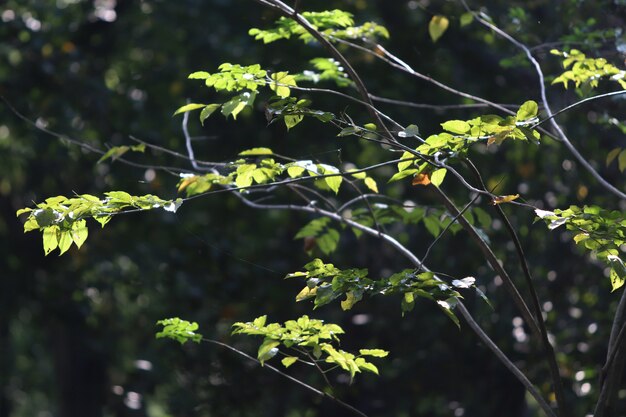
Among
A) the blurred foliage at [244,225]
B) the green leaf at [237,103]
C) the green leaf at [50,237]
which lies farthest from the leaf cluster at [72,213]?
the blurred foliage at [244,225]

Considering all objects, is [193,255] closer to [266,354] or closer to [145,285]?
[145,285]

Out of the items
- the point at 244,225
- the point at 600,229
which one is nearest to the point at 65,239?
the point at 600,229

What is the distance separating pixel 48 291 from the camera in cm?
724

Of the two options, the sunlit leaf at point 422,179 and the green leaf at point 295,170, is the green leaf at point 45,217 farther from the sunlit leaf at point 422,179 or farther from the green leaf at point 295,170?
the sunlit leaf at point 422,179

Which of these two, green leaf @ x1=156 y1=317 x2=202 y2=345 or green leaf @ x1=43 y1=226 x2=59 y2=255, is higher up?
green leaf @ x1=43 y1=226 x2=59 y2=255

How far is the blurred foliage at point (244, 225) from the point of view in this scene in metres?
5.82

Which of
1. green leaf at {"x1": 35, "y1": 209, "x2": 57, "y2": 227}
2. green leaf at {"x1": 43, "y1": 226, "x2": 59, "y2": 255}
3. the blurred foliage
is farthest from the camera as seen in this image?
the blurred foliage

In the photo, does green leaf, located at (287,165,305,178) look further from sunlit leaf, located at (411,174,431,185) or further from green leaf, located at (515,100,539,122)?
green leaf, located at (515,100,539,122)

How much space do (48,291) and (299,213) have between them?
2072 millimetres

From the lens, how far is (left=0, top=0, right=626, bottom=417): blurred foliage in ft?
19.1

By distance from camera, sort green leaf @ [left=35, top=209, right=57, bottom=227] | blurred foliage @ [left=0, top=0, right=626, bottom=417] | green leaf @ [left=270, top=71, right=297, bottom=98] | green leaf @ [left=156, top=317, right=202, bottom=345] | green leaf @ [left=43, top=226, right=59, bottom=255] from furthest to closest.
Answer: blurred foliage @ [left=0, top=0, right=626, bottom=417] → green leaf @ [left=156, top=317, right=202, bottom=345] → green leaf @ [left=270, top=71, right=297, bottom=98] → green leaf @ [left=43, top=226, right=59, bottom=255] → green leaf @ [left=35, top=209, right=57, bottom=227]

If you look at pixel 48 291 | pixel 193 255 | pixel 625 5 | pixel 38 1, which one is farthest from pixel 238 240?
pixel 625 5

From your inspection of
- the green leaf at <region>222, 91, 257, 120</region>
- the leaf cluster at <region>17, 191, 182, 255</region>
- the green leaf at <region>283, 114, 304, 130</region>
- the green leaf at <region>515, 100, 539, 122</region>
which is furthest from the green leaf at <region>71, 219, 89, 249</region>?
the green leaf at <region>515, 100, 539, 122</region>

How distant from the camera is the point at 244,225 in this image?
724 centimetres
